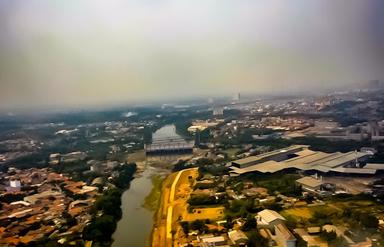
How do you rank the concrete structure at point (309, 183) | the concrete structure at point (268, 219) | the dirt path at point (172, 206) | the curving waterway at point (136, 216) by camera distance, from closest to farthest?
1. the concrete structure at point (268, 219)
2. the dirt path at point (172, 206)
3. the curving waterway at point (136, 216)
4. the concrete structure at point (309, 183)

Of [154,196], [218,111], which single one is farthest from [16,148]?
[218,111]

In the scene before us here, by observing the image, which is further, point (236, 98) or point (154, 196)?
point (236, 98)

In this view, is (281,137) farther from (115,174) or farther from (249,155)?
(115,174)

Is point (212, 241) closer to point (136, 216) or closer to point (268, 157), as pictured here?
point (136, 216)

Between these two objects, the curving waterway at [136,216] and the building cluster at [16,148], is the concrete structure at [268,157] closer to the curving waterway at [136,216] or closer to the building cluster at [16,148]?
the curving waterway at [136,216]

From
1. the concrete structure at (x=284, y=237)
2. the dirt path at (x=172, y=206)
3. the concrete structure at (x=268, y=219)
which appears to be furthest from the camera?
the dirt path at (x=172, y=206)

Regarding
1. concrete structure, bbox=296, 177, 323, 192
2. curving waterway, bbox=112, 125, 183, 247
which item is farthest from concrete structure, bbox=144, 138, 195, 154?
concrete structure, bbox=296, 177, 323, 192

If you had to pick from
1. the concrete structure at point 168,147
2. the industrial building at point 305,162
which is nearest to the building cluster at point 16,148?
the concrete structure at point 168,147
